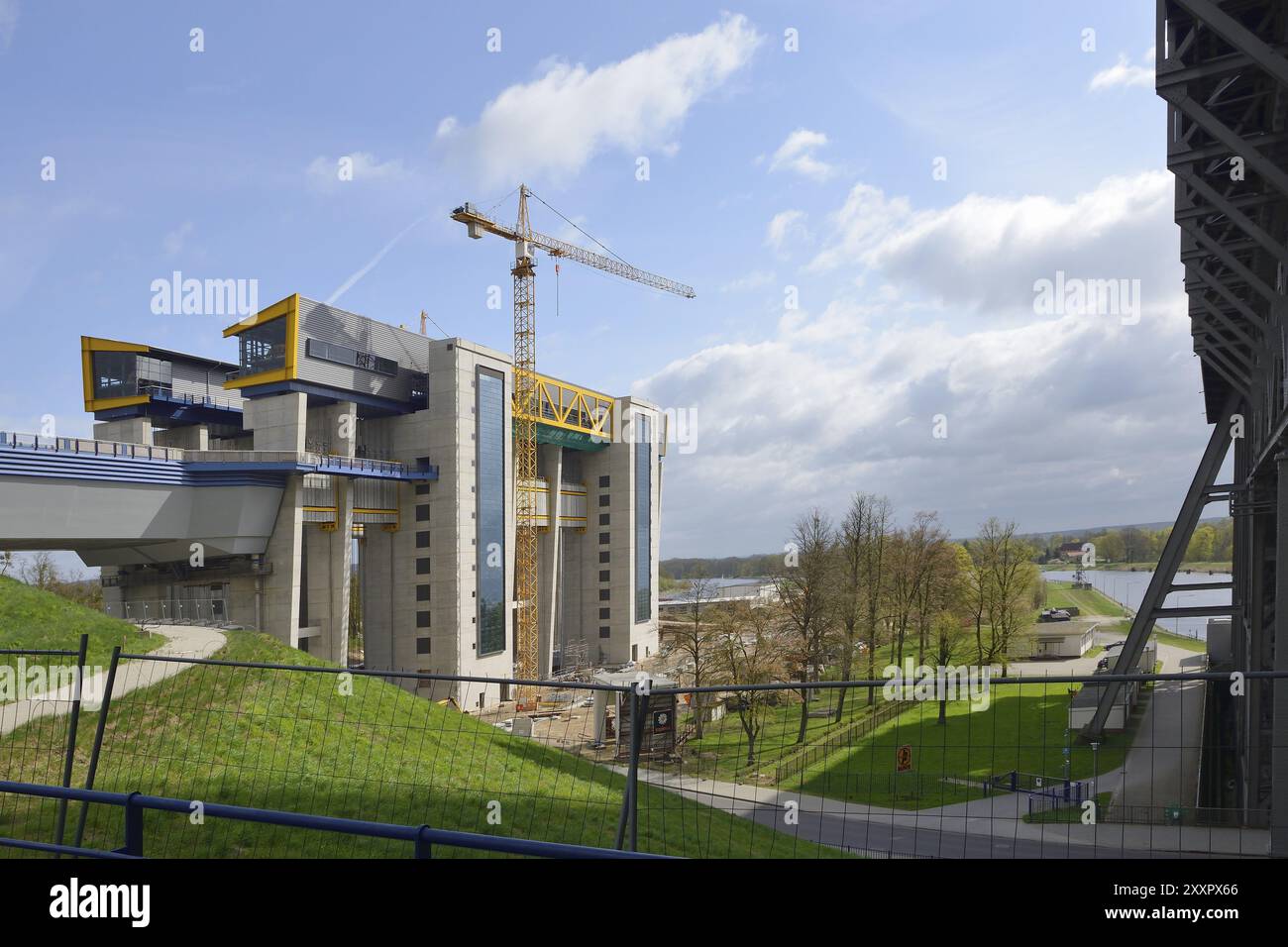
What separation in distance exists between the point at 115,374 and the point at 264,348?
9.25 metres

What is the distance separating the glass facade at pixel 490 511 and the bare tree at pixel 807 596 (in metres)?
19.5

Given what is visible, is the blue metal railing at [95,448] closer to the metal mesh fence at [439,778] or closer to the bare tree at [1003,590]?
the metal mesh fence at [439,778]

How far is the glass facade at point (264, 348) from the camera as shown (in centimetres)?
4356

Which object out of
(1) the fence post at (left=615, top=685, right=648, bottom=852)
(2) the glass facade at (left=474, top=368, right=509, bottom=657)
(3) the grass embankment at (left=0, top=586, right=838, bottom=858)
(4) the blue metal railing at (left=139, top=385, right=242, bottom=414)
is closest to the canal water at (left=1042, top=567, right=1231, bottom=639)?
(2) the glass facade at (left=474, top=368, right=509, bottom=657)

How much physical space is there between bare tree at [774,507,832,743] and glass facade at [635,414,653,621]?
104 ft

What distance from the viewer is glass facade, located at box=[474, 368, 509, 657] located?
163 feet

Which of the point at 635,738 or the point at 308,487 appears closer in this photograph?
the point at 635,738

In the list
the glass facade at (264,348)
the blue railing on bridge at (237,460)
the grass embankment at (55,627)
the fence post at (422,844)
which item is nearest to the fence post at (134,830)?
the fence post at (422,844)

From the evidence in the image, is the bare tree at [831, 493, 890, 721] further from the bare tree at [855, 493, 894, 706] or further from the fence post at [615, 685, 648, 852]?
the fence post at [615, 685, 648, 852]

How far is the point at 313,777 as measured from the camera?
11.7 m

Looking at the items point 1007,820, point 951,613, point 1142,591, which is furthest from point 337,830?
point 1142,591

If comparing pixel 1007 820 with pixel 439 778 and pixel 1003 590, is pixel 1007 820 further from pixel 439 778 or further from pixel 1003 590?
pixel 1003 590
